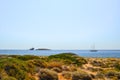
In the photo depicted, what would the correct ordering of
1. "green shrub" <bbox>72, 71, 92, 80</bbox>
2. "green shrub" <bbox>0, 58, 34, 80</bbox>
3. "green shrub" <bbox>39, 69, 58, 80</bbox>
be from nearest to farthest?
"green shrub" <bbox>0, 58, 34, 80</bbox> < "green shrub" <bbox>39, 69, 58, 80</bbox> < "green shrub" <bbox>72, 71, 92, 80</bbox>

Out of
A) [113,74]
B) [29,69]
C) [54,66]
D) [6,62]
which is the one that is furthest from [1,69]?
[113,74]

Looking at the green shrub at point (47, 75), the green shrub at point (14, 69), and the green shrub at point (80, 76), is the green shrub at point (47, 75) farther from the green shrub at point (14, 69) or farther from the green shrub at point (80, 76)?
the green shrub at point (80, 76)

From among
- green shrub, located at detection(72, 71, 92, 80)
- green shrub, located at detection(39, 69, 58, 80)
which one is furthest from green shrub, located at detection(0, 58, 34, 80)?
green shrub, located at detection(72, 71, 92, 80)

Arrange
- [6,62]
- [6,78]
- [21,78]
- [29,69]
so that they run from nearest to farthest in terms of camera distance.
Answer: [6,78] → [21,78] → [6,62] → [29,69]

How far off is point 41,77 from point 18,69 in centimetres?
211

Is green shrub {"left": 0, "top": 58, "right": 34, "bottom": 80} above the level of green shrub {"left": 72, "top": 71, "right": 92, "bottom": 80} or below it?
above

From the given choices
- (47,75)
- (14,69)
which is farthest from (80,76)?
(14,69)

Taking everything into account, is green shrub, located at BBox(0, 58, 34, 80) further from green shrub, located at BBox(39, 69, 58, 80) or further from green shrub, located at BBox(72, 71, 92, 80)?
green shrub, located at BBox(72, 71, 92, 80)

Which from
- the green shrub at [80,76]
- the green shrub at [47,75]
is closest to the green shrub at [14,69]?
→ the green shrub at [47,75]

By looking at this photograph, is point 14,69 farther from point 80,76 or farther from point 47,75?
point 80,76

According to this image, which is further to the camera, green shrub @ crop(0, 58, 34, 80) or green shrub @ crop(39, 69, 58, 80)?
green shrub @ crop(39, 69, 58, 80)

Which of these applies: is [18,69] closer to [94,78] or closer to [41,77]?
[41,77]

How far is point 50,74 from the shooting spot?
19312 mm

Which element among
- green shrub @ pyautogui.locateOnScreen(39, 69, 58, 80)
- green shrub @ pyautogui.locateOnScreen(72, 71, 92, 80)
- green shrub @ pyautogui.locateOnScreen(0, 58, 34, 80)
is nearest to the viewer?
green shrub @ pyautogui.locateOnScreen(0, 58, 34, 80)
